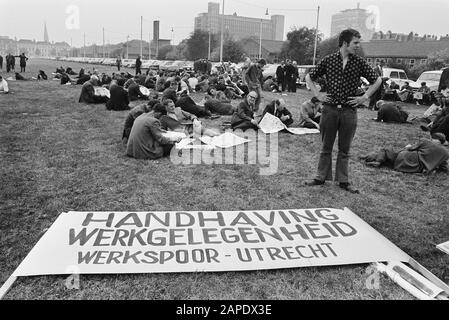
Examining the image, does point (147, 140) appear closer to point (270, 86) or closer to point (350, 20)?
point (270, 86)

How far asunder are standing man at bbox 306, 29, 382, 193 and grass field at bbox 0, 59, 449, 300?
861 millimetres

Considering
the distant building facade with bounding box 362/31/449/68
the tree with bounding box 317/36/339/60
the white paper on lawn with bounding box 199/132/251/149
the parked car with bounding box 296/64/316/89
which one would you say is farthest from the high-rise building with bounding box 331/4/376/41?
the white paper on lawn with bounding box 199/132/251/149

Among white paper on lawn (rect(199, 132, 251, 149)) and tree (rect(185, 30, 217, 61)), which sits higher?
tree (rect(185, 30, 217, 61))

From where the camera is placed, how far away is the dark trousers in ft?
17.0

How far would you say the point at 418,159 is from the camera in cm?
677

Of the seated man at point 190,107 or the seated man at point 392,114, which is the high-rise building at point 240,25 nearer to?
the seated man at point 392,114

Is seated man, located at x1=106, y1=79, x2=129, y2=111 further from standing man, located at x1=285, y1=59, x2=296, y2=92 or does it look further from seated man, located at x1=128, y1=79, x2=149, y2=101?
standing man, located at x1=285, y1=59, x2=296, y2=92

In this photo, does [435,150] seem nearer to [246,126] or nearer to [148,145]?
[246,126]

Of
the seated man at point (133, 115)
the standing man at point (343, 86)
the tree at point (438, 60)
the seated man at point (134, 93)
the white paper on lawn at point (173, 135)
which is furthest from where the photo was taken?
the tree at point (438, 60)

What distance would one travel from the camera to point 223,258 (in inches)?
135

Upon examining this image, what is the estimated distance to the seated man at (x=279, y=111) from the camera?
10000mm

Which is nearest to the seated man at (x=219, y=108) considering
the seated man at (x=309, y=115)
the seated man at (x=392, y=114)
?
the seated man at (x=309, y=115)

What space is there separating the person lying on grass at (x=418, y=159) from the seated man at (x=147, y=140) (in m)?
3.77

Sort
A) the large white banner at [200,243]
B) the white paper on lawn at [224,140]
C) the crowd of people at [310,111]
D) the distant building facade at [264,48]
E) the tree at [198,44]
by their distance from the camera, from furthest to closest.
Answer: the distant building facade at [264,48]
the tree at [198,44]
the white paper on lawn at [224,140]
the crowd of people at [310,111]
the large white banner at [200,243]
